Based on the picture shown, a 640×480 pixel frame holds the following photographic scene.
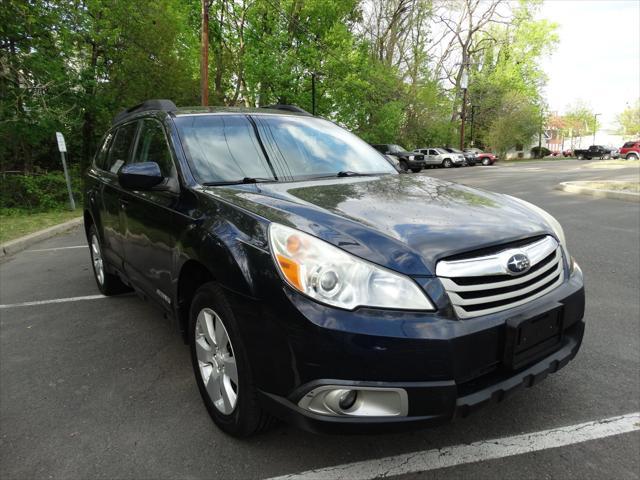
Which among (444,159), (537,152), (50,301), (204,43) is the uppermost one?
(204,43)

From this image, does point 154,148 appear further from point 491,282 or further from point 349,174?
point 491,282

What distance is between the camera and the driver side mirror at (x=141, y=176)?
8.73 ft

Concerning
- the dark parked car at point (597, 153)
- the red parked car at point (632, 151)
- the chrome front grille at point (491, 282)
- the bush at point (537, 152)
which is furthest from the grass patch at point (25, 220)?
the bush at point (537, 152)

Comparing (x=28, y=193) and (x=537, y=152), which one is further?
(x=537, y=152)

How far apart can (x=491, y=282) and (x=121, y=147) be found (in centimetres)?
343

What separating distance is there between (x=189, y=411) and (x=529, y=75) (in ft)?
194

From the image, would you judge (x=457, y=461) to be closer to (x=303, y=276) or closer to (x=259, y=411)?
(x=259, y=411)

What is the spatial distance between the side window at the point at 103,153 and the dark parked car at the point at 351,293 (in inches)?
77.4

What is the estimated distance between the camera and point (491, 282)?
1896 millimetres

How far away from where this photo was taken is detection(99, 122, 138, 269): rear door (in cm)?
372

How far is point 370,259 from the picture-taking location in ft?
5.96

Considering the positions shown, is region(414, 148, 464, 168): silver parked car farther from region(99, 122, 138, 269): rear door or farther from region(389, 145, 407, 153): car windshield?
region(99, 122, 138, 269): rear door

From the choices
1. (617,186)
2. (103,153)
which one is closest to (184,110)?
(103,153)

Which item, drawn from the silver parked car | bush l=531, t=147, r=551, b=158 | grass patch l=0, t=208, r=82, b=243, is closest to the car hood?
grass patch l=0, t=208, r=82, b=243
